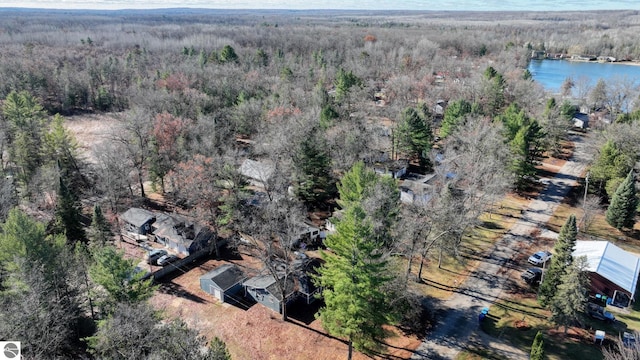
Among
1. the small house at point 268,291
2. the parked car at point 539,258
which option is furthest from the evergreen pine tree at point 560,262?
the small house at point 268,291

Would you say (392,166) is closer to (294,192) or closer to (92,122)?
(294,192)

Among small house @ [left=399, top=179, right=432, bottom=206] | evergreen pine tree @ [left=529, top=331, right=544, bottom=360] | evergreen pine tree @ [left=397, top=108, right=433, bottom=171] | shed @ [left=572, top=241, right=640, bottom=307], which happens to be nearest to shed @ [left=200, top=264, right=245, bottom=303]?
small house @ [left=399, top=179, right=432, bottom=206]

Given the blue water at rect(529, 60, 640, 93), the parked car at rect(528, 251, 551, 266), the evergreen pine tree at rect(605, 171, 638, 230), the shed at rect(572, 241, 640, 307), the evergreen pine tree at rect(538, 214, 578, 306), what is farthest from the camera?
the blue water at rect(529, 60, 640, 93)

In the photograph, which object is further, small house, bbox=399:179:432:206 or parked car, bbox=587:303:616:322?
small house, bbox=399:179:432:206

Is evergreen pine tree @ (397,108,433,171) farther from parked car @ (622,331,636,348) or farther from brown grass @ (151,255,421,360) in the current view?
brown grass @ (151,255,421,360)

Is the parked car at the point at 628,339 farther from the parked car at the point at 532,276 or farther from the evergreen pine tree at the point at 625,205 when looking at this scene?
the evergreen pine tree at the point at 625,205

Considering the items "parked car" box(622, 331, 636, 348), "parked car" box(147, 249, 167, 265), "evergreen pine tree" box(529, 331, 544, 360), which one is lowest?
"parked car" box(147, 249, 167, 265)
